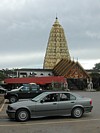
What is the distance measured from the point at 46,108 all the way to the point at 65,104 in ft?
3.00

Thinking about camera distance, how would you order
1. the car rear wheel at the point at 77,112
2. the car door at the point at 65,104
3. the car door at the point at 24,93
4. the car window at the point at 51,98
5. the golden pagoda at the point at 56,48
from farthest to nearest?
the golden pagoda at the point at 56,48, the car door at the point at 24,93, the car rear wheel at the point at 77,112, the car window at the point at 51,98, the car door at the point at 65,104

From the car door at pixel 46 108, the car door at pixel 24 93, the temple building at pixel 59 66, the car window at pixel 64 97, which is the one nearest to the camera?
the car door at pixel 46 108

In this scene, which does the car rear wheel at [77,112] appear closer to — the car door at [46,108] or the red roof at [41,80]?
the car door at [46,108]

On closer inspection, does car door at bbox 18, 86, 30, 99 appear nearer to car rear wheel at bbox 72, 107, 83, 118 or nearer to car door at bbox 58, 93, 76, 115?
car door at bbox 58, 93, 76, 115

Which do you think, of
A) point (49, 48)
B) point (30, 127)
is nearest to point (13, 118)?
point (30, 127)

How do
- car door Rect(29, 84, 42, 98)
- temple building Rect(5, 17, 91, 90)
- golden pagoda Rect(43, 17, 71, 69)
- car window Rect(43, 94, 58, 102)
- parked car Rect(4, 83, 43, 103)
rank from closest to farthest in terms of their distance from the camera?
car window Rect(43, 94, 58, 102) < parked car Rect(4, 83, 43, 103) < car door Rect(29, 84, 42, 98) < temple building Rect(5, 17, 91, 90) < golden pagoda Rect(43, 17, 71, 69)

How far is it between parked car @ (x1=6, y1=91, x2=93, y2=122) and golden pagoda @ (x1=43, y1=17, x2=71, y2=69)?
Result: 96.9 meters

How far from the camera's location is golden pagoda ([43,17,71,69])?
376 feet

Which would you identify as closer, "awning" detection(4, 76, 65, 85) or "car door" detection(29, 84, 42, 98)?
"car door" detection(29, 84, 42, 98)

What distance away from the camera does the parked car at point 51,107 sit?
14.7 m

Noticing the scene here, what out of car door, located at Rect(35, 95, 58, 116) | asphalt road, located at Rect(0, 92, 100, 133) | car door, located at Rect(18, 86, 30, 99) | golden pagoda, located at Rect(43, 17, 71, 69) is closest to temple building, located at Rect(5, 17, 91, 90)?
golden pagoda, located at Rect(43, 17, 71, 69)

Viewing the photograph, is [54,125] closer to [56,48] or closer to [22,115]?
[22,115]

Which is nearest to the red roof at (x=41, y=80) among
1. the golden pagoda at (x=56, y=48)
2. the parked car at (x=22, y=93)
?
the parked car at (x=22, y=93)

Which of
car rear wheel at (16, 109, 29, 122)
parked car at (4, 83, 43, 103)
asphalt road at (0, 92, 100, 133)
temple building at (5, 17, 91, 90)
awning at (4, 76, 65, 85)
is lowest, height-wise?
asphalt road at (0, 92, 100, 133)
